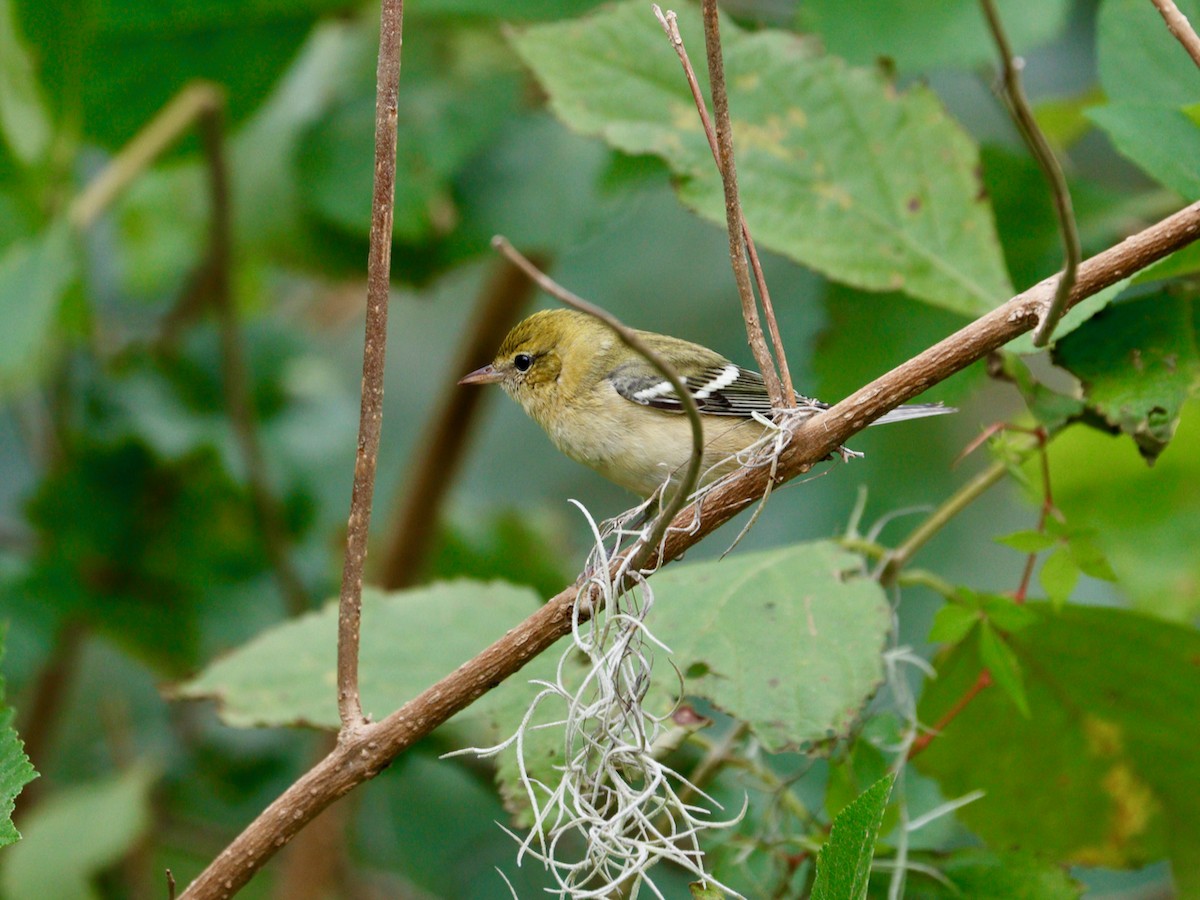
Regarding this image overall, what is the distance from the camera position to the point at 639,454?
233 cm

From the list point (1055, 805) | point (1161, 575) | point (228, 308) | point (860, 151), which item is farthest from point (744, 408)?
point (228, 308)

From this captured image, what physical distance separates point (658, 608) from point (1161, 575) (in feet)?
4.65

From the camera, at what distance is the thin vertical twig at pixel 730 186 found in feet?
3.95

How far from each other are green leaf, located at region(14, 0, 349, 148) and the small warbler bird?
Result: 0.99 m

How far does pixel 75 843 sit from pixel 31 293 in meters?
1.30

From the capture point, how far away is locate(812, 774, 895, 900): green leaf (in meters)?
1.17

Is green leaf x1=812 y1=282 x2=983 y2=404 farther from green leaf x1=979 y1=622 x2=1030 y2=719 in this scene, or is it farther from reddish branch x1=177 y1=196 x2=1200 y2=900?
reddish branch x1=177 y1=196 x2=1200 y2=900

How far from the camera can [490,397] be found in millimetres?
3496

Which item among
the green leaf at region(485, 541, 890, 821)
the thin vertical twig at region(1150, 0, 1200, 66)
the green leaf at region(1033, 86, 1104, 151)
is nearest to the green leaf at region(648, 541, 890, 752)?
the green leaf at region(485, 541, 890, 821)

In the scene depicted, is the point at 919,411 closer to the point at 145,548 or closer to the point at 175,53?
the point at 175,53

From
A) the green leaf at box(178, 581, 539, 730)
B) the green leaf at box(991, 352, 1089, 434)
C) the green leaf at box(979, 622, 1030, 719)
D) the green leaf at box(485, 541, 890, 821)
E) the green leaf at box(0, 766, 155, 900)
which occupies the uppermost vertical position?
the green leaf at box(991, 352, 1089, 434)

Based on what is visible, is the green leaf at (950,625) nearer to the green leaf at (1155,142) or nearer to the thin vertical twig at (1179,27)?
the green leaf at (1155,142)

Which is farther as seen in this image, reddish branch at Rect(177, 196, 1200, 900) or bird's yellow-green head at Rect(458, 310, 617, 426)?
bird's yellow-green head at Rect(458, 310, 617, 426)

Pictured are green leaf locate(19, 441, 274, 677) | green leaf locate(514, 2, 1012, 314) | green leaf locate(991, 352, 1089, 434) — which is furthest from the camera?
green leaf locate(19, 441, 274, 677)
